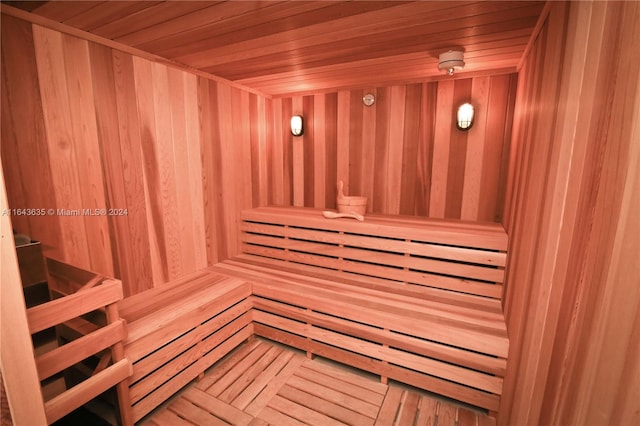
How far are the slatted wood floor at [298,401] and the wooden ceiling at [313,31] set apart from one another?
2.47 m

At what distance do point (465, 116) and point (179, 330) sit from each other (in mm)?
3021

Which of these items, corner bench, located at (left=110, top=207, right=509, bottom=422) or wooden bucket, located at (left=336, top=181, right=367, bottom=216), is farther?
wooden bucket, located at (left=336, top=181, right=367, bottom=216)

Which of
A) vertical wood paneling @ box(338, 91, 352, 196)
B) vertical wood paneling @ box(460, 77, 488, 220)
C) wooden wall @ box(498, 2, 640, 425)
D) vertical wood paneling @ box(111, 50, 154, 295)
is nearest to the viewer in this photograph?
wooden wall @ box(498, 2, 640, 425)

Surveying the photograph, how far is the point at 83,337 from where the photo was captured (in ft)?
4.47

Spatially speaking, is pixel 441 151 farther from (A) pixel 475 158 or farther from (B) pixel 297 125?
(B) pixel 297 125

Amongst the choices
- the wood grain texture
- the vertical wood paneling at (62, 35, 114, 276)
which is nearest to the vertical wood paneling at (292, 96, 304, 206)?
the vertical wood paneling at (62, 35, 114, 276)

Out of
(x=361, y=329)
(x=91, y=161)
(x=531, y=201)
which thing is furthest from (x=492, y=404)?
(x=91, y=161)

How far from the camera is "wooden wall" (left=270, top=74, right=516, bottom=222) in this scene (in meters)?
2.77

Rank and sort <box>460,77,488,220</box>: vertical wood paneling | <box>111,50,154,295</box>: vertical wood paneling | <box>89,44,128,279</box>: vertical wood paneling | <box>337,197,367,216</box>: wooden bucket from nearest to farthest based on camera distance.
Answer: <box>89,44,128,279</box>: vertical wood paneling, <box>111,50,154,295</box>: vertical wood paneling, <box>460,77,488,220</box>: vertical wood paneling, <box>337,197,367,216</box>: wooden bucket

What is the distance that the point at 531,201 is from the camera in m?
1.51

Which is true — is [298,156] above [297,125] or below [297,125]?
below

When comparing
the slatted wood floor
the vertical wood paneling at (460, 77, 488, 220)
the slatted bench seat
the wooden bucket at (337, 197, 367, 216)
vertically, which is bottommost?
the slatted wood floor

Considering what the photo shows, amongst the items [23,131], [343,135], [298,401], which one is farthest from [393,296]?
[23,131]

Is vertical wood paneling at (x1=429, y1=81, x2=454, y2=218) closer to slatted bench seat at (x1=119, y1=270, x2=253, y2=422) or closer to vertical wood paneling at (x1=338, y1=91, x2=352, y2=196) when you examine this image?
vertical wood paneling at (x1=338, y1=91, x2=352, y2=196)
